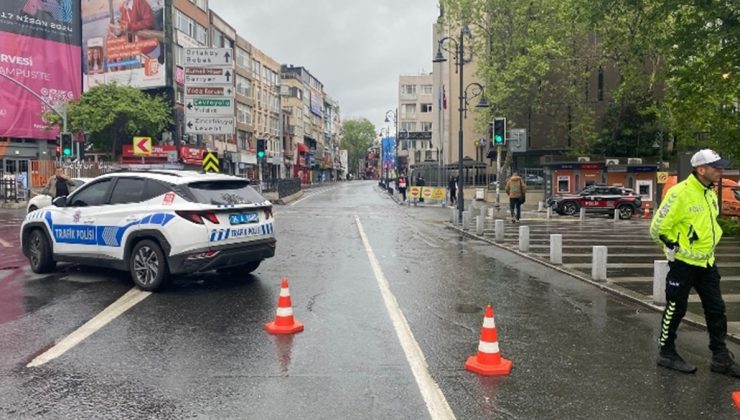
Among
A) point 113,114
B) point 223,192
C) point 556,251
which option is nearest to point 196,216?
point 223,192

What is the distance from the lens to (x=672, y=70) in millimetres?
15461

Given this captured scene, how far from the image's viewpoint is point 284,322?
20.6ft

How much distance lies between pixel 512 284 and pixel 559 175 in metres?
25.5

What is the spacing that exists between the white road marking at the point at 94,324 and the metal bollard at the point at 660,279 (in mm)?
6815

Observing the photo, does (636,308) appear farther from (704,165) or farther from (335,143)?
(335,143)

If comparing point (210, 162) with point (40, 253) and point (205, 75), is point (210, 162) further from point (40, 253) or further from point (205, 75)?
point (40, 253)

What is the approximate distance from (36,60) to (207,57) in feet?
102

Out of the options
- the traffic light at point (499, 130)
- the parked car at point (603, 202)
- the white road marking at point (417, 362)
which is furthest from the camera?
the parked car at point (603, 202)

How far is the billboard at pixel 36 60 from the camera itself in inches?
1694

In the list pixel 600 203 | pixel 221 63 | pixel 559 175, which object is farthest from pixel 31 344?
pixel 559 175

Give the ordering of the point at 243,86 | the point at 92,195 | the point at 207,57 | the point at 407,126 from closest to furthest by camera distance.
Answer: the point at 92,195 → the point at 207,57 → the point at 243,86 → the point at 407,126

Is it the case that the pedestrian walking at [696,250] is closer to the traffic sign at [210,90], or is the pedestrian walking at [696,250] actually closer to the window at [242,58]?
the traffic sign at [210,90]

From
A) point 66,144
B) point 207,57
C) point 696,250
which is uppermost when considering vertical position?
point 207,57

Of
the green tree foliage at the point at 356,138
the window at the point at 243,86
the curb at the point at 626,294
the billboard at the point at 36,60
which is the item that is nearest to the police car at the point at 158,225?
the curb at the point at 626,294
